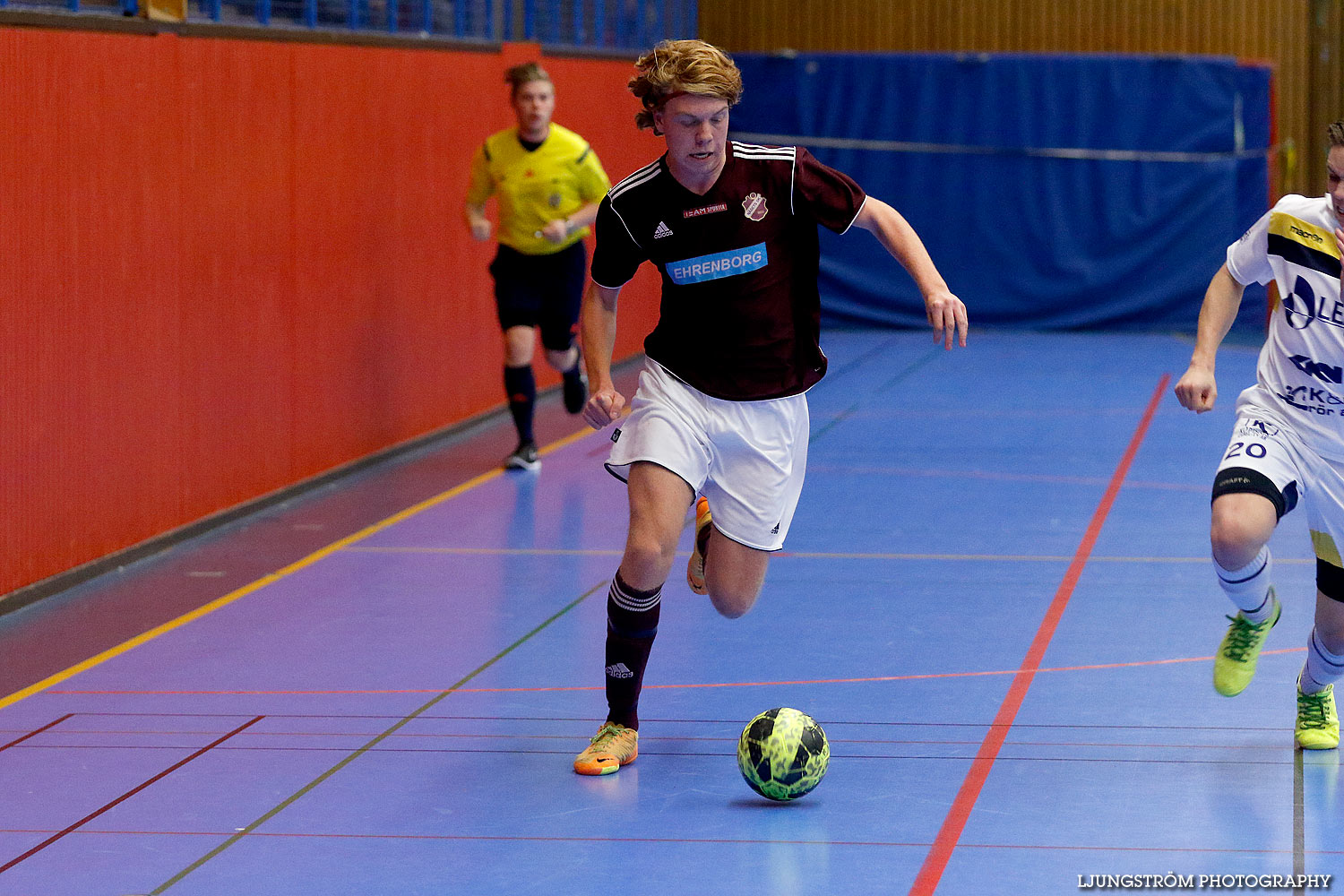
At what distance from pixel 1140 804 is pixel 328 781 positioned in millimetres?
2207

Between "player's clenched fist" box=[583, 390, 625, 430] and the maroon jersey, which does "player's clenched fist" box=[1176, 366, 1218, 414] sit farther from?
"player's clenched fist" box=[583, 390, 625, 430]

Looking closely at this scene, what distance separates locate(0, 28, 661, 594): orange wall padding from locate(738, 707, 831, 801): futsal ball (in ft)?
11.7

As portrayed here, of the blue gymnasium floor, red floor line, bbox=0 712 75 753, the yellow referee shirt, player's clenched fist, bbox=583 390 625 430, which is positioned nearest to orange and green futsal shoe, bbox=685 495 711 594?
the blue gymnasium floor

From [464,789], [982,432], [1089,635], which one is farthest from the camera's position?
[982,432]

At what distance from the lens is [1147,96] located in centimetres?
1633

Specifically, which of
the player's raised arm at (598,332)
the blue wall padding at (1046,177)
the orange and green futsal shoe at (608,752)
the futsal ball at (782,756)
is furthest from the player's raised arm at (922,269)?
the blue wall padding at (1046,177)

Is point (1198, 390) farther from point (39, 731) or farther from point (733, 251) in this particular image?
point (39, 731)

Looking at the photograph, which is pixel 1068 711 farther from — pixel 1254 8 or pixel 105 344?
pixel 1254 8

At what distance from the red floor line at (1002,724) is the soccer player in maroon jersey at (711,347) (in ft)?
2.76

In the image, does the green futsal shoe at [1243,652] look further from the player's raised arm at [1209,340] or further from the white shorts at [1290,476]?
the player's raised arm at [1209,340]

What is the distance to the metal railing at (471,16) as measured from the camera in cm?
851

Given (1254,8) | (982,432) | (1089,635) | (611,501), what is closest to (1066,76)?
(1254,8)

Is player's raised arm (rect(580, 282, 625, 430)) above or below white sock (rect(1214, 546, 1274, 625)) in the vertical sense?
above

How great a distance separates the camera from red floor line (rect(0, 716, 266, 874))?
171 inches
